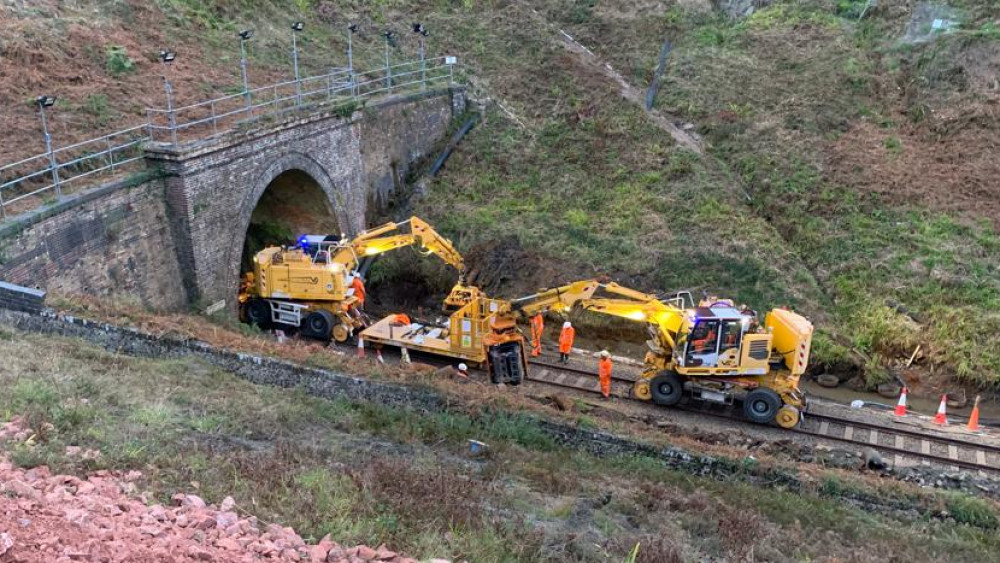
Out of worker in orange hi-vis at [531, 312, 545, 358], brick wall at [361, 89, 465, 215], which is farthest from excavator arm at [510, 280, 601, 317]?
brick wall at [361, 89, 465, 215]

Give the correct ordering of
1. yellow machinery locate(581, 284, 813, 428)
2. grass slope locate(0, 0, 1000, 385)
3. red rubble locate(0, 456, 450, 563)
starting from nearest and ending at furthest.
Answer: red rubble locate(0, 456, 450, 563), yellow machinery locate(581, 284, 813, 428), grass slope locate(0, 0, 1000, 385)

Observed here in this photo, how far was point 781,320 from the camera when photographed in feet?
53.5

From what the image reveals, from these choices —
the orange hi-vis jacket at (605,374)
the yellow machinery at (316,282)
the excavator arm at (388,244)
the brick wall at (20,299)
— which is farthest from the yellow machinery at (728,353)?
the brick wall at (20,299)

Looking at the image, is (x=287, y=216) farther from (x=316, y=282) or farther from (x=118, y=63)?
(x=118, y=63)

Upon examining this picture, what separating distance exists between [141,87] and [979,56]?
1072 inches

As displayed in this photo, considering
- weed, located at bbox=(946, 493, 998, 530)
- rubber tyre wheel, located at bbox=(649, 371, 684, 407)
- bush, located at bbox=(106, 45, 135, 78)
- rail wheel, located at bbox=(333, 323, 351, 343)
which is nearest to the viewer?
weed, located at bbox=(946, 493, 998, 530)

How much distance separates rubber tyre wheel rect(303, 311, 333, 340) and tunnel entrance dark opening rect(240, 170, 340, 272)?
4.23 meters

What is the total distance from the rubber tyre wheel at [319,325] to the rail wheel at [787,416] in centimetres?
1049

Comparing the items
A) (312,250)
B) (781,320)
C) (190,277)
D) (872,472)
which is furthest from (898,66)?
(190,277)

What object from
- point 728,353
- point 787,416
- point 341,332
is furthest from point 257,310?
point 787,416

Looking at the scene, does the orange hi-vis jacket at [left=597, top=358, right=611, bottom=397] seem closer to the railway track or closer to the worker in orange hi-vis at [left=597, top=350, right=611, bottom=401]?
the worker in orange hi-vis at [left=597, top=350, right=611, bottom=401]

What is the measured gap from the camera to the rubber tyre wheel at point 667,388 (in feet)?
55.6

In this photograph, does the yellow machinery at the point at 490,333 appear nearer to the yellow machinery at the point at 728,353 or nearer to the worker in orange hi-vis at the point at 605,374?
the yellow machinery at the point at 728,353

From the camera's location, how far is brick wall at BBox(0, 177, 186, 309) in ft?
49.8
